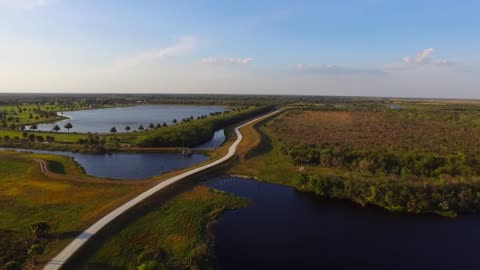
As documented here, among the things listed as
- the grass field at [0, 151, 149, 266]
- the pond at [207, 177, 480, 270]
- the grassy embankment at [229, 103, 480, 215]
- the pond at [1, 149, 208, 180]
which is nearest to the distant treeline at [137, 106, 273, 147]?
the pond at [1, 149, 208, 180]

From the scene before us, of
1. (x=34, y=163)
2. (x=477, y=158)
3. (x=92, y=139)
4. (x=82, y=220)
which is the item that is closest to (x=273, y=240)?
(x=82, y=220)

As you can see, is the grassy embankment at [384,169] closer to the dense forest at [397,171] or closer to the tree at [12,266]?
the dense forest at [397,171]

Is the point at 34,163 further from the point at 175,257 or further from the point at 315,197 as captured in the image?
the point at 315,197

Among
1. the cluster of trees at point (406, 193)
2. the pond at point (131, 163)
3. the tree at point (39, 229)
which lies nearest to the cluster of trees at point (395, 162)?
the cluster of trees at point (406, 193)

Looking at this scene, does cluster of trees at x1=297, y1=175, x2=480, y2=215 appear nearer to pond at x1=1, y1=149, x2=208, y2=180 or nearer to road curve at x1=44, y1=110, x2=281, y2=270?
road curve at x1=44, y1=110, x2=281, y2=270

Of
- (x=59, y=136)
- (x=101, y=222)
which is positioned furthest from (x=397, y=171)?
(x=59, y=136)

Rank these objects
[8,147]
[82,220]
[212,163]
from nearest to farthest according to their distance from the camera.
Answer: [82,220]
[212,163]
[8,147]
